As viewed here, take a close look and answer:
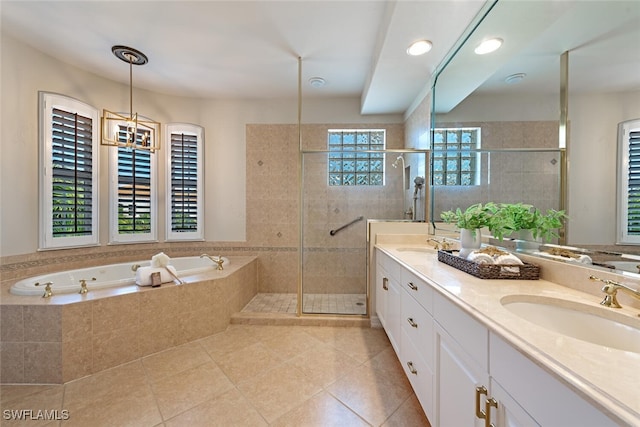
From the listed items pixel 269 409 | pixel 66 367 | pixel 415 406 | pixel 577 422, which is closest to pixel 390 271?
pixel 415 406

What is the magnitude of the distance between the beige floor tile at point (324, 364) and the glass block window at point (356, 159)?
1.92 m

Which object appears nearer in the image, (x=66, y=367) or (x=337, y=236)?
(x=66, y=367)

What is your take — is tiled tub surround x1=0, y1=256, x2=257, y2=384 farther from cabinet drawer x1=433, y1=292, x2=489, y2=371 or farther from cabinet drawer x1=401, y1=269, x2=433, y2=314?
cabinet drawer x1=433, y1=292, x2=489, y2=371

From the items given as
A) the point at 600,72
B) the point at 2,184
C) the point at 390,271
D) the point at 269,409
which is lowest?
the point at 269,409

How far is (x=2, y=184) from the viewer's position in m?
2.02

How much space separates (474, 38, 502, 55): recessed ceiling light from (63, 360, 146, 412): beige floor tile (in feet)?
10.9

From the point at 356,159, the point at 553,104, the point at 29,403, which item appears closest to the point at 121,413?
the point at 29,403

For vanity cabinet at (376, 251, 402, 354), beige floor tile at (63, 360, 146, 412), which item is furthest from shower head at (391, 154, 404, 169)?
beige floor tile at (63, 360, 146, 412)

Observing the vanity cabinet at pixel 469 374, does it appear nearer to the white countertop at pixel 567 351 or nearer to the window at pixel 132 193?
the white countertop at pixel 567 351

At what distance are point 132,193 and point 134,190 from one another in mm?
44

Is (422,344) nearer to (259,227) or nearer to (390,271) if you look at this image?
(390,271)

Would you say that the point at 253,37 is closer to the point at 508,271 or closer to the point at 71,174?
the point at 71,174

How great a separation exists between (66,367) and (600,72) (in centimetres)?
335

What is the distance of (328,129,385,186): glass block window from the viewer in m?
3.04
